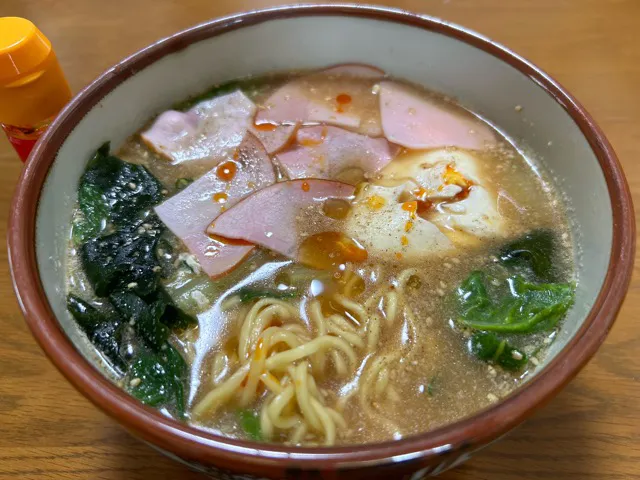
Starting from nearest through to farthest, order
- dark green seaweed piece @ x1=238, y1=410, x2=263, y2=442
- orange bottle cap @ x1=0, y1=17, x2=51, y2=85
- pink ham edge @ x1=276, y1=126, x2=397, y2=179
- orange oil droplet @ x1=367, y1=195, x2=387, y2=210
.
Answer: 1. dark green seaweed piece @ x1=238, y1=410, x2=263, y2=442
2. orange bottle cap @ x1=0, y1=17, x2=51, y2=85
3. orange oil droplet @ x1=367, y1=195, x2=387, y2=210
4. pink ham edge @ x1=276, y1=126, x2=397, y2=179

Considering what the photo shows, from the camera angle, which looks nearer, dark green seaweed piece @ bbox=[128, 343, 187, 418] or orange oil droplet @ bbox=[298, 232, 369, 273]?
dark green seaweed piece @ bbox=[128, 343, 187, 418]

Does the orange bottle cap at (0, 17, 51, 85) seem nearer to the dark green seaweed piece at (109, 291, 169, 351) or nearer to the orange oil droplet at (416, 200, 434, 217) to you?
the dark green seaweed piece at (109, 291, 169, 351)

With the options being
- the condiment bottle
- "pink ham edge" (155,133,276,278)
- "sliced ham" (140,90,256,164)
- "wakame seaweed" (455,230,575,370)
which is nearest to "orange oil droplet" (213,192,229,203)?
"pink ham edge" (155,133,276,278)

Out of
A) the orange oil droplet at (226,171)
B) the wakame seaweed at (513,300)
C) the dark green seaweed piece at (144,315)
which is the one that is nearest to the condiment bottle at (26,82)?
the orange oil droplet at (226,171)

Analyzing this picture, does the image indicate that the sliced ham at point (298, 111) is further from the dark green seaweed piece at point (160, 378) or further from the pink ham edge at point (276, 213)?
the dark green seaweed piece at point (160, 378)

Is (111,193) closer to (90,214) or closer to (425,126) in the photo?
(90,214)

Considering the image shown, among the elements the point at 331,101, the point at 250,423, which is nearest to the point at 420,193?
the point at 331,101
